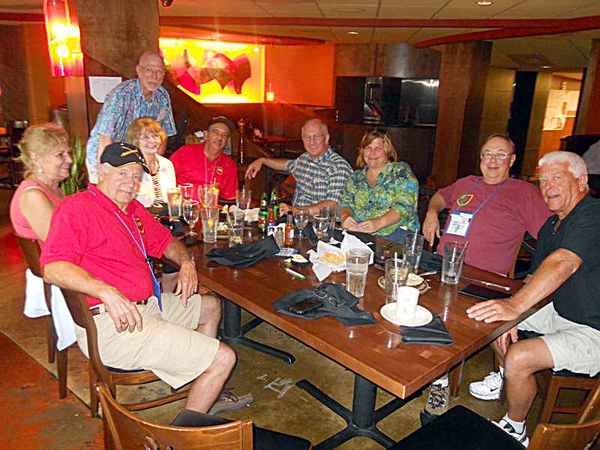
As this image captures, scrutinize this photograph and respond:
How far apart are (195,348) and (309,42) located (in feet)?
32.0

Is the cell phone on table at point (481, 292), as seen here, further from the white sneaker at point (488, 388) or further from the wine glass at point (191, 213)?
the wine glass at point (191, 213)

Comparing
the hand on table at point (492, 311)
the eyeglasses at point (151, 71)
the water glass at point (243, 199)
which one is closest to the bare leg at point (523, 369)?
the hand on table at point (492, 311)

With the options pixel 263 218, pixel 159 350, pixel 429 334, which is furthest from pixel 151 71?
pixel 429 334

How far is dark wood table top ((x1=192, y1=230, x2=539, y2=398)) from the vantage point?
142 cm

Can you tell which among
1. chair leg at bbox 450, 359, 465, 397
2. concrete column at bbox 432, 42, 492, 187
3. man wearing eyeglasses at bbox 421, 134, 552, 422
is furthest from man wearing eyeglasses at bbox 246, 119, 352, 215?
concrete column at bbox 432, 42, 492, 187

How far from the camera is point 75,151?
188 inches

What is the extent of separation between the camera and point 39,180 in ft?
8.33

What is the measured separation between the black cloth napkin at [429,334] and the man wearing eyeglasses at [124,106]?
284cm

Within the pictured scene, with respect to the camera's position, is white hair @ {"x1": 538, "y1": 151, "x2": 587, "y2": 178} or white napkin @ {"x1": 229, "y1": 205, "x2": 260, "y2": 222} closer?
white hair @ {"x1": 538, "y1": 151, "x2": 587, "y2": 178}

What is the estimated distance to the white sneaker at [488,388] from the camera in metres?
2.60

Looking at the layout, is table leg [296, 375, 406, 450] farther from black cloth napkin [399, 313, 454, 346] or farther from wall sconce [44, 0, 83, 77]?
wall sconce [44, 0, 83, 77]

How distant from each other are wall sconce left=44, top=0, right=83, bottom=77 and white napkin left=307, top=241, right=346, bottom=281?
3.88 metres

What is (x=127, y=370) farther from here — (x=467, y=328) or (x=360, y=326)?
(x=467, y=328)

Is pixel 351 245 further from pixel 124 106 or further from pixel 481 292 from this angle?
pixel 124 106
